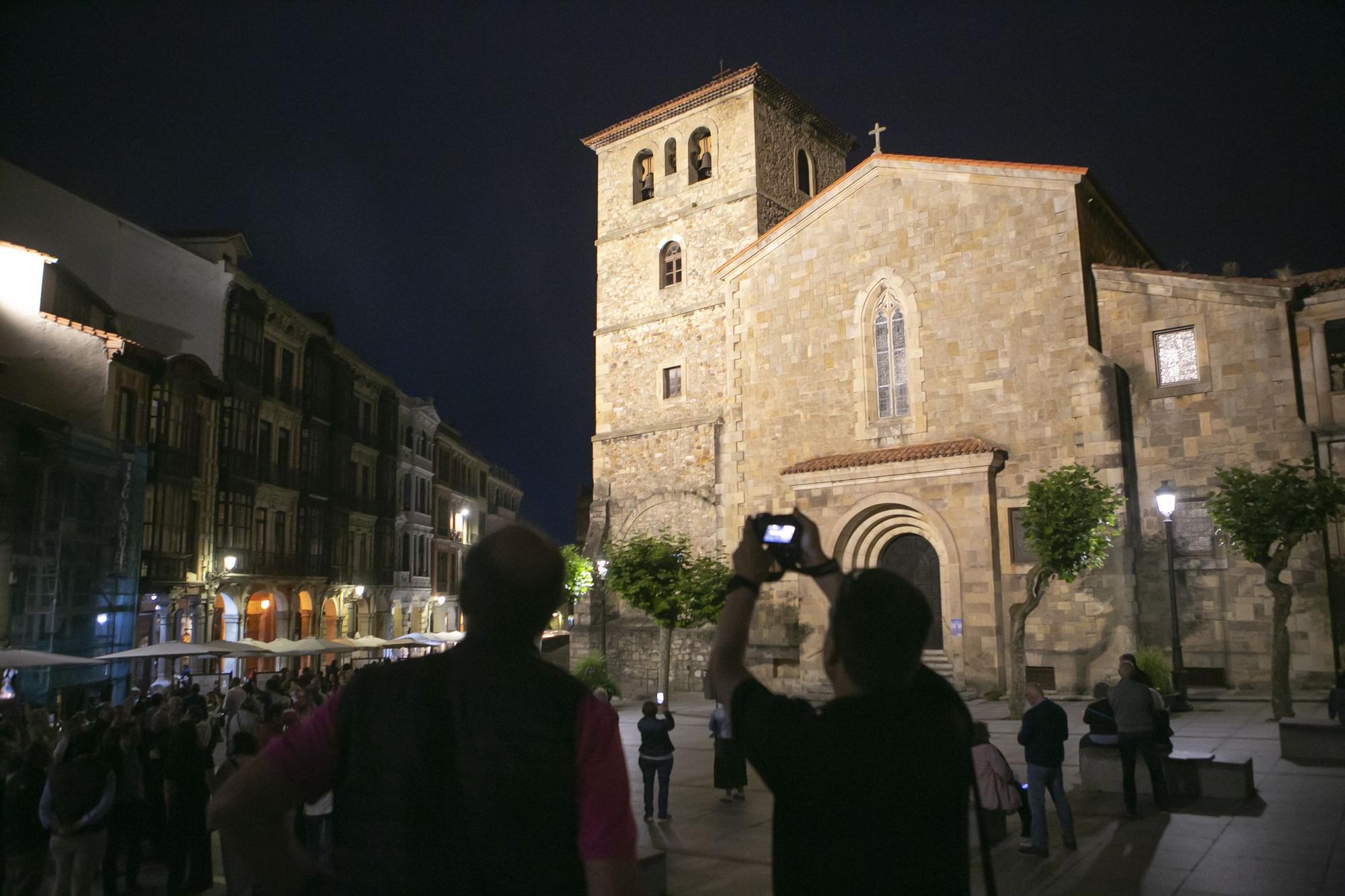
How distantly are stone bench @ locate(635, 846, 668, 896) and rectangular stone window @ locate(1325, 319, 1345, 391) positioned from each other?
18669 millimetres

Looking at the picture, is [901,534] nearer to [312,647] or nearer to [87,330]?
[312,647]

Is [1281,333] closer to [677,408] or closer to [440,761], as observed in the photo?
[677,408]

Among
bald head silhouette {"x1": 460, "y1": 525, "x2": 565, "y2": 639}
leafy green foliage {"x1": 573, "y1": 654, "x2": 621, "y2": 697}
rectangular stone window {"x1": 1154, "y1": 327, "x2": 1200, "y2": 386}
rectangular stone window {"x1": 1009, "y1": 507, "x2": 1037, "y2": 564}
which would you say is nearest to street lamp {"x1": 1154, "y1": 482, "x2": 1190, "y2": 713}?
rectangular stone window {"x1": 1009, "y1": 507, "x2": 1037, "y2": 564}

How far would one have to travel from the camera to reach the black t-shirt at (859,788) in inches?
95.1

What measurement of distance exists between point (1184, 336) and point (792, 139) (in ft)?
56.3

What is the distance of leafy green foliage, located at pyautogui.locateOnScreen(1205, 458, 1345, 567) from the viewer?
16250 mm

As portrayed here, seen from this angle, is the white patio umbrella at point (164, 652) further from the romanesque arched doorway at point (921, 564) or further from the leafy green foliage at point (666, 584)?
the romanesque arched doorway at point (921, 564)

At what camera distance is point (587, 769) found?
2.09 metres

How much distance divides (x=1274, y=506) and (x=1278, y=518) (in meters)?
0.24

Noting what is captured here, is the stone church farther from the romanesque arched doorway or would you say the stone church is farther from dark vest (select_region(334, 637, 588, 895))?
dark vest (select_region(334, 637, 588, 895))

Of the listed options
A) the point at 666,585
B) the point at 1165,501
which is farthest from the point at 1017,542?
the point at 666,585

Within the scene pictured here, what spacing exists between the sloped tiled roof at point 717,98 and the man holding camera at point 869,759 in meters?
31.8

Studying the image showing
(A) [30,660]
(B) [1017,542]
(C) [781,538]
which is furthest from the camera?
(B) [1017,542]

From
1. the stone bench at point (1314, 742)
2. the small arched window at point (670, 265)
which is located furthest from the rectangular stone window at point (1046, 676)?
the small arched window at point (670, 265)
